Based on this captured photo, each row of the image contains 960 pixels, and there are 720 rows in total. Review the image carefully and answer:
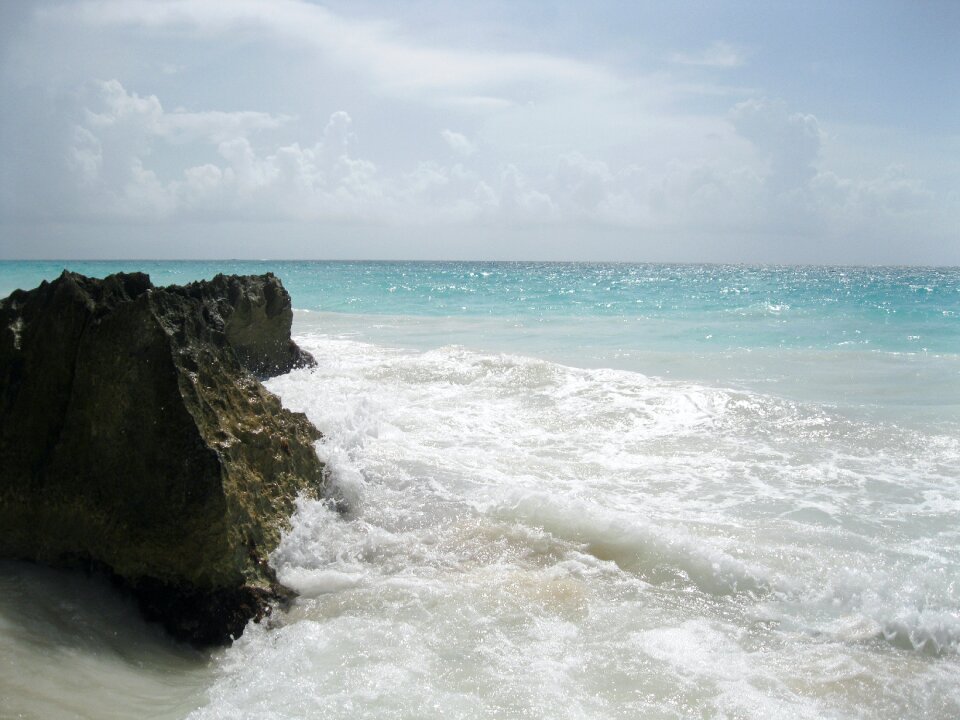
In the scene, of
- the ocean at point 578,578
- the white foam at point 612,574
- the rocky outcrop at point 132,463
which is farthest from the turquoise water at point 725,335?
the rocky outcrop at point 132,463

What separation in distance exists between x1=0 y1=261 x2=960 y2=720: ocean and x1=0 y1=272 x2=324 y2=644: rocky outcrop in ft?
0.59

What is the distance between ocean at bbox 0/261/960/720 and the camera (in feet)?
10.5

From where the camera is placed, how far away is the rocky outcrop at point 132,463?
371 centimetres

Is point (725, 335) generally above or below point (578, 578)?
above

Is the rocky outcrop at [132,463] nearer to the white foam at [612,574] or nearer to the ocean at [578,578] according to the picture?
the ocean at [578,578]

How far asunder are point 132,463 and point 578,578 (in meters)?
2.67

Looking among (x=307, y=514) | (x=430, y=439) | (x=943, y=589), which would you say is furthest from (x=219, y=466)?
(x=943, y=589)

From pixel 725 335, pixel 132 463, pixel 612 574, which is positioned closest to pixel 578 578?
pixel 612 574

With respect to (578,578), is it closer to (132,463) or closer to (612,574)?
(612,574)

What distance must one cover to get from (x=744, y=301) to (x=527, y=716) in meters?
33.2

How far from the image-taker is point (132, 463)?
3838 mm

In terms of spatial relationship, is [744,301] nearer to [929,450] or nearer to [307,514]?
[929,450]

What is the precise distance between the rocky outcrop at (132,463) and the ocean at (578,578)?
18 cm

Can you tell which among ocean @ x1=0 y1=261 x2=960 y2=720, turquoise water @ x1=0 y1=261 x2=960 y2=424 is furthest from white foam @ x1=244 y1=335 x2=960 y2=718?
turquoise water @ x1=0 y1=261 x2=960 y2=424
